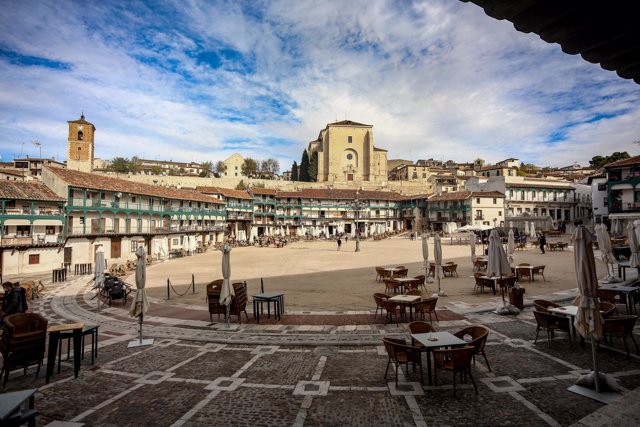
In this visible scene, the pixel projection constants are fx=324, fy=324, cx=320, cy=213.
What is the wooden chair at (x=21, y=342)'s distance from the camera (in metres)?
6.75

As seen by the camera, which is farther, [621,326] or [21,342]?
[621,326]

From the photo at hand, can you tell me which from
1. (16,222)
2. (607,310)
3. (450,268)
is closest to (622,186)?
(450,268)

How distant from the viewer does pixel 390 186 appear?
85.6 m

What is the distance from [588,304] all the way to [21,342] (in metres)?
11.3

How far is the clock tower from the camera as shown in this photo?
65.4 m

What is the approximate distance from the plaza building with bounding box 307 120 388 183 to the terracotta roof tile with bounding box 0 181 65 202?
6908 cm

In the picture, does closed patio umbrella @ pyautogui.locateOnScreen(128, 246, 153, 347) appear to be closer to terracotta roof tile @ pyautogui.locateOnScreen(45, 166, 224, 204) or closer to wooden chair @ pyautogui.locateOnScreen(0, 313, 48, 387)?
wooden chair @ pyautogui.locateOnScreen(0, 313, 48, 387)

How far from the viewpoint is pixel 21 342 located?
686cm

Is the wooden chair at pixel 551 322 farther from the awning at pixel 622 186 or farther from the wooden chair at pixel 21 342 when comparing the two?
the awning at pixel 622 186

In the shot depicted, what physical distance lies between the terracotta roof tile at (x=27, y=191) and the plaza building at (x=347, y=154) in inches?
2720

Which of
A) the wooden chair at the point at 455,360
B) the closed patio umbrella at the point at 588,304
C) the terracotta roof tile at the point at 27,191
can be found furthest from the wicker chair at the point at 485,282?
the terracotta roof tile at the point at 27,191

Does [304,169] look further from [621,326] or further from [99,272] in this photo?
[621,326]

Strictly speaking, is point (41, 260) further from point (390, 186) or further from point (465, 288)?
point (390, 186)

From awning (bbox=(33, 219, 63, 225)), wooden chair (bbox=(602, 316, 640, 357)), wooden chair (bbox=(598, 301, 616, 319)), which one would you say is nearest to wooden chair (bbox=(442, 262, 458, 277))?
wooden chair (bbox=(598, 301, 616, 319))
